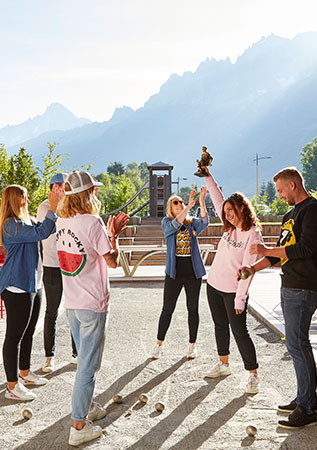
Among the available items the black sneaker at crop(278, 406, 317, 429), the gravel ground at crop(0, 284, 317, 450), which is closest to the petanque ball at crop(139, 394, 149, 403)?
the gravel ground at crop(0, 284, 317, 450)

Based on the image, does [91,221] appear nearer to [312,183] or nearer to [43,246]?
[43,246]

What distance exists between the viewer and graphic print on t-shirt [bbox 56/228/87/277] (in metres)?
3.14

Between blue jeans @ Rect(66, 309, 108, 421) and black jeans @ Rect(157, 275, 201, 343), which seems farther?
black jeans @ Rect(157, 275, 201, 343)

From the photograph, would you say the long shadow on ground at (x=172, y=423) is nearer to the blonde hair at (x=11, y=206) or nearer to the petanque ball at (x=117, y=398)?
the petanque ball at (x=117, y=398)

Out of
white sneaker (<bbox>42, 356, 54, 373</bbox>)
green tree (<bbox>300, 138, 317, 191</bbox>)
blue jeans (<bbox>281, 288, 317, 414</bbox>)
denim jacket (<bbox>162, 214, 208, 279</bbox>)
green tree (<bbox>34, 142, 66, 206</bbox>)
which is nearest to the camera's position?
blue jeans (<bbox>281, 288, 317, 414</bbox>)

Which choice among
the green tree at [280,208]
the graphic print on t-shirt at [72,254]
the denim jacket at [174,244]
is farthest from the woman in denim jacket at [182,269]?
the green tree at [280,208]

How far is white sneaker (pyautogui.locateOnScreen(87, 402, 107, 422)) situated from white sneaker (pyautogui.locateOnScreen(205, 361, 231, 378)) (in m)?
1.31

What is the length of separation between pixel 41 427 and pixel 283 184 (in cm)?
256

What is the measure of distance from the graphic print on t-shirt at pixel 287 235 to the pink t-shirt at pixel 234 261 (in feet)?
1.90

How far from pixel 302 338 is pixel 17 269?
7.79 feet

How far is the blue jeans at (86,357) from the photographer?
313 centimetres

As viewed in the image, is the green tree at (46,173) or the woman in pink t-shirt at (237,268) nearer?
the woman in pink t-shirt at (237,268)

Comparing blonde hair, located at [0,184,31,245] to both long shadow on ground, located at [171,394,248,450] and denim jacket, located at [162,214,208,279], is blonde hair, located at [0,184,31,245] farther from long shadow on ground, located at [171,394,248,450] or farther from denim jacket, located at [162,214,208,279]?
long shadow on ground, located at [171,394,248,450]

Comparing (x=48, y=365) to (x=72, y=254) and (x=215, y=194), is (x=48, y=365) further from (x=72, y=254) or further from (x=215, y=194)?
(x=215, y=194)
